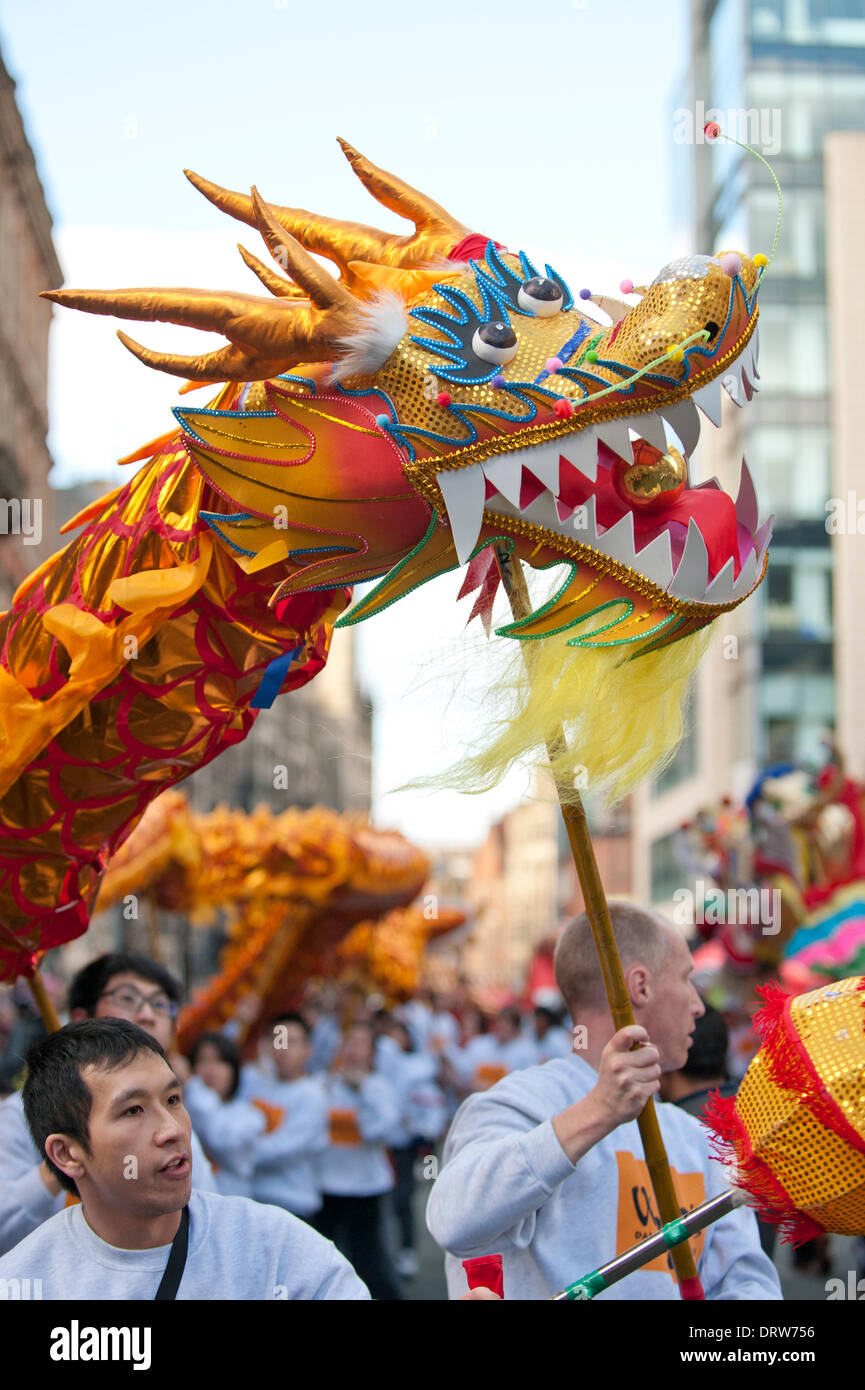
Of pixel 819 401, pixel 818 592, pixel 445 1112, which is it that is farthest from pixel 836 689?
pixel 445 1112

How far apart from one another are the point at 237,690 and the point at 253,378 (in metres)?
0.66

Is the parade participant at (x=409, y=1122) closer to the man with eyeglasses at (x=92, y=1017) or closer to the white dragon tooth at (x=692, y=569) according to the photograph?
the man with eyeglasses at (x=92, y=1017)

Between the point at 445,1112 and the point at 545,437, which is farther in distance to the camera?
the point at 445,1112

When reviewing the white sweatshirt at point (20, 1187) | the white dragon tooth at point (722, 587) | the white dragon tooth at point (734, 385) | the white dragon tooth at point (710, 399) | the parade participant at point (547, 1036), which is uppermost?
the white dragon tooth at point (734, 385)

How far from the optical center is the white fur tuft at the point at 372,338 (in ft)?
Answer: 7.85

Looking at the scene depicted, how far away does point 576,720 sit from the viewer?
234cm

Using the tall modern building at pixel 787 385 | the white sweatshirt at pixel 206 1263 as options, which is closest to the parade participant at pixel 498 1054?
the white sweatshirt at pixel 206 1263

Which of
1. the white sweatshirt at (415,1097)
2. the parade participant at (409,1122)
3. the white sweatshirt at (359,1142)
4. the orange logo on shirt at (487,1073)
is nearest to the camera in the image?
the white sweatshirt at (359,1142)

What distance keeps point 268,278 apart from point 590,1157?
1676mm

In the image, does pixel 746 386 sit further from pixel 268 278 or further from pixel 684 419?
pixel 268 278

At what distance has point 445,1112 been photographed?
1297 centimetres

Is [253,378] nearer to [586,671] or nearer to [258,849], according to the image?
[586,671]

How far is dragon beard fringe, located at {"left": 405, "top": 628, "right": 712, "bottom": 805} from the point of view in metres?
→ 2.33

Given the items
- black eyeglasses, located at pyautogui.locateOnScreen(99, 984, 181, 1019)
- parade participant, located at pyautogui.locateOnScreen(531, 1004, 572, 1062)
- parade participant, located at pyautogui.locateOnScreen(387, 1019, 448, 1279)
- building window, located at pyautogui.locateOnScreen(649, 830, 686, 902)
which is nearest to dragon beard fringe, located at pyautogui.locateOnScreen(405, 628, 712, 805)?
black eyeglasses, located at pyautogui.locateOnScreen(99, 984, 181, 1019)
